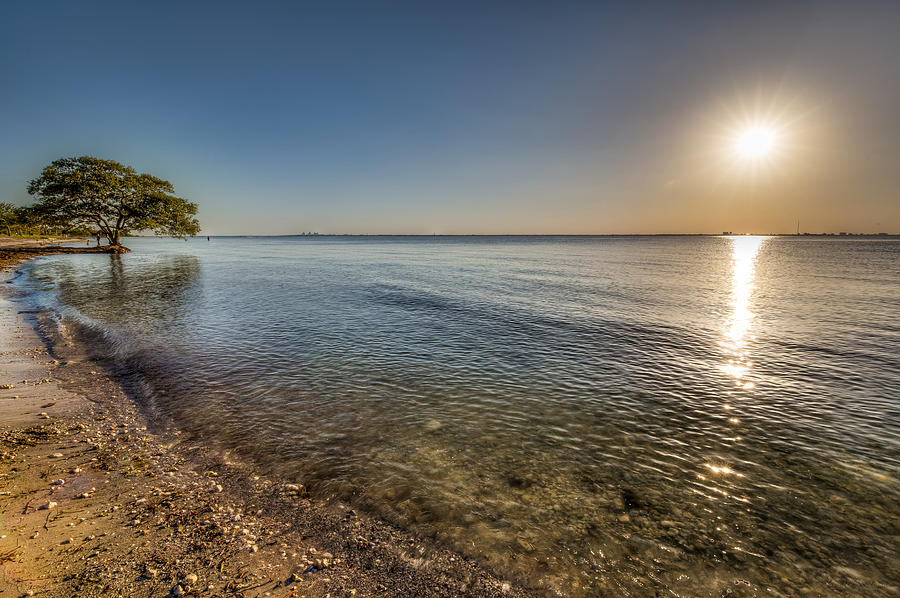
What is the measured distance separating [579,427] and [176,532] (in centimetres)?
900

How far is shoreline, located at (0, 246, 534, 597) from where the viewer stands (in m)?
4.88

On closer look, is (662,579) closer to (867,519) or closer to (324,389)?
(867,519)

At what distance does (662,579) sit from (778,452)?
6.07 meters

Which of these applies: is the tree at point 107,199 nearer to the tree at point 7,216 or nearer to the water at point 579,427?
the tree at point 7,216

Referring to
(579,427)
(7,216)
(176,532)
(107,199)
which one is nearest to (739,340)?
(579,427)

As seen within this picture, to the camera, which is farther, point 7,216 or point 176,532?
point 7,216

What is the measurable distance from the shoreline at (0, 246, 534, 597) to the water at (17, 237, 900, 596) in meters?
0.59

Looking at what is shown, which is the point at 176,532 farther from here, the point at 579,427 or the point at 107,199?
the point at 107,199

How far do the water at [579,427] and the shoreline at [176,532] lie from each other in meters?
0.59

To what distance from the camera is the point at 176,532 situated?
5711mm

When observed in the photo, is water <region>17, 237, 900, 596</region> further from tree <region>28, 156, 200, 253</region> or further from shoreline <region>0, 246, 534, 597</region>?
tree <region>28, 156, 200, 253</region>

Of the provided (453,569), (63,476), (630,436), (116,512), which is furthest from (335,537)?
(630,436)

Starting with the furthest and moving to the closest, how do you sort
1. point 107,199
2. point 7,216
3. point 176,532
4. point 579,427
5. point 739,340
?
point 7,216
point 107,199
point 739,340
point 579,427
point 176,532

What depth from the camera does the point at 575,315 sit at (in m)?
24.1
